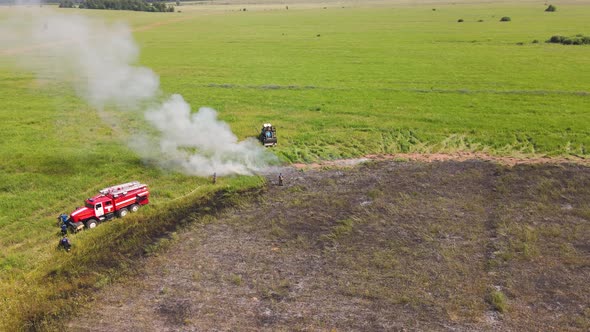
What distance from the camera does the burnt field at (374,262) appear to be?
19062 millimetres

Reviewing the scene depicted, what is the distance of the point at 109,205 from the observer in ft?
88.4

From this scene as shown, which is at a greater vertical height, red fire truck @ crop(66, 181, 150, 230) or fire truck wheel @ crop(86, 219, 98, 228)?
red fire truck @ crop(66, 181, 150, 230)

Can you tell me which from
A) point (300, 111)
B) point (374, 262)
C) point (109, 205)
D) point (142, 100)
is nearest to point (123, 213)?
point (109, 205)

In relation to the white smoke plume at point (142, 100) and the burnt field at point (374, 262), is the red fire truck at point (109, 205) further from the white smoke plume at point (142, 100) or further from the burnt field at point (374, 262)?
the white smoke plume at point (142, 100)

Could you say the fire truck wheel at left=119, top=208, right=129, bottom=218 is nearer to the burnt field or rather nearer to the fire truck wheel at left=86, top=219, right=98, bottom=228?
the fire truck wheel at left=86, top=219, right=98, bottom=228

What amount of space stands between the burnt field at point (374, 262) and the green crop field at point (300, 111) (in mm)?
5015

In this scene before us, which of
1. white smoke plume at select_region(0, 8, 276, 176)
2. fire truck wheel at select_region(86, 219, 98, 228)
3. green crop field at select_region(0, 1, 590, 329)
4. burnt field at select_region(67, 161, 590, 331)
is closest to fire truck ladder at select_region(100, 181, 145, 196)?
green crop field at select_region(0, 1, 590, 329)

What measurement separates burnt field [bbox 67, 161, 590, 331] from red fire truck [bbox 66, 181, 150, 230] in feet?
12.0

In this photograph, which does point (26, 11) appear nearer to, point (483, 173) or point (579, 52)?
point (483, 173)

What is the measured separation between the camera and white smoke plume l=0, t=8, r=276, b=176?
3622 cm

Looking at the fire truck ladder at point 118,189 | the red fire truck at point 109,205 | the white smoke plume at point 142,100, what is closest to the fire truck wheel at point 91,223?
the red fire truck at point 109,205

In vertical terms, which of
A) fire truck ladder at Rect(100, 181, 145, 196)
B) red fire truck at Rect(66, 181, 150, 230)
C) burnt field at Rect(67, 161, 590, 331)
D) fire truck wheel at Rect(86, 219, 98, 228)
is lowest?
burnt field at Rect(67, 161, 590, 331)

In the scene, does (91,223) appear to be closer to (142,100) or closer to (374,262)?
(374,262)

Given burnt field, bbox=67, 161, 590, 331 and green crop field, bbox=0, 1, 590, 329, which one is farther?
green crop field, bbox=0, 1, 590, 329
